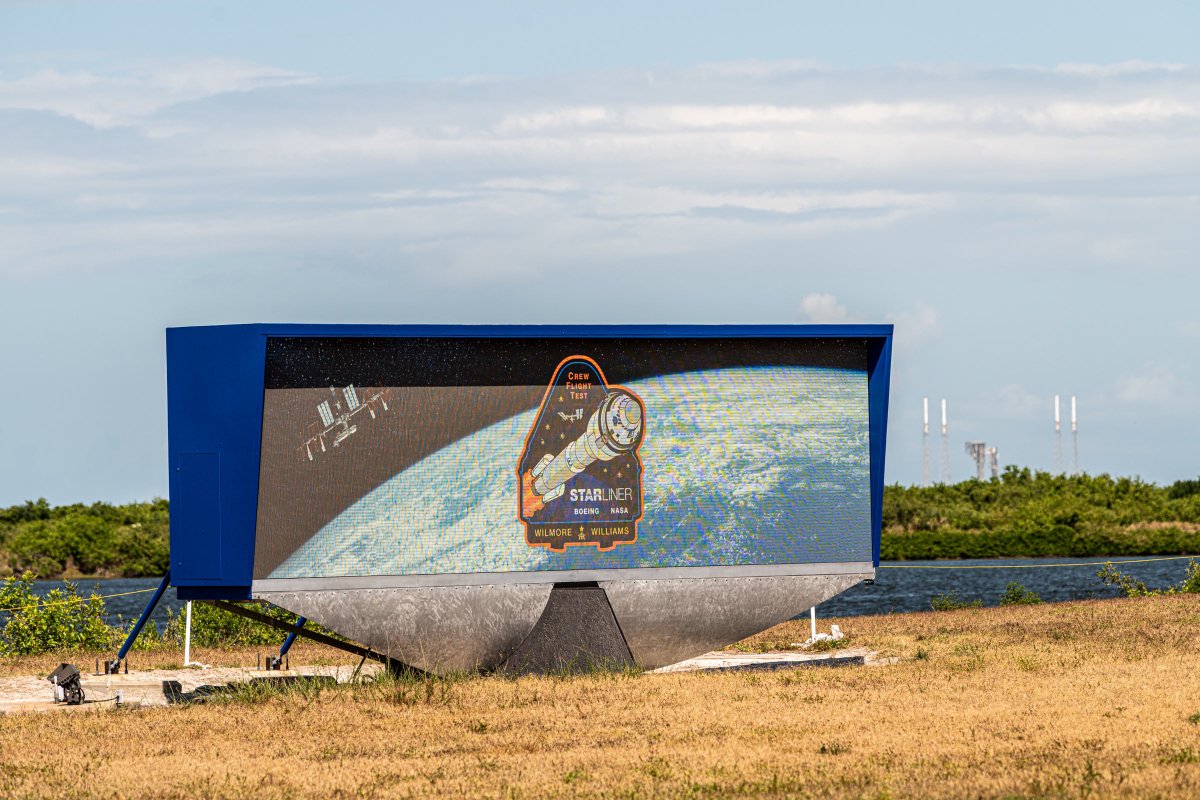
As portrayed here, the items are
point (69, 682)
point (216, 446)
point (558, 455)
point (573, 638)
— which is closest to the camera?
point (216, 446)

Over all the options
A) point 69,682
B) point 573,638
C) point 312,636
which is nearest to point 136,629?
point 69,682

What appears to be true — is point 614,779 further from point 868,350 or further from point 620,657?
point 868,350

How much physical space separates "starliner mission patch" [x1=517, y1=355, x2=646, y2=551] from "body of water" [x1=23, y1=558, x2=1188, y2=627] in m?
20.5

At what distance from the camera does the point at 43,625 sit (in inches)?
1000

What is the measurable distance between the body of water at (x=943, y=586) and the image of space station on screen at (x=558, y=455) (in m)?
19.3

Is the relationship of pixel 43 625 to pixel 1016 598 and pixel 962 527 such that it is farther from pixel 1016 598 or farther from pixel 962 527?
pixel 962 527

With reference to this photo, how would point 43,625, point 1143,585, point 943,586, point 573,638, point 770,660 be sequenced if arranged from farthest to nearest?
point 943,586 → point 1143,585 → point 43,625 → point 770,660 → point 573,638

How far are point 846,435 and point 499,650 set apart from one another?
15.8 ft

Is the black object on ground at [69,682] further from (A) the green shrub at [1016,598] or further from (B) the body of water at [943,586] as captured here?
(B) the body of water at [943,586]

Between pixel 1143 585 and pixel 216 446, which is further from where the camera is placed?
pixel 1143 585

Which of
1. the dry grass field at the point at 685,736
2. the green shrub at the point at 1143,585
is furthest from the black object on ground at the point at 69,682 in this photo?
the green shrub at the point at 1143,585

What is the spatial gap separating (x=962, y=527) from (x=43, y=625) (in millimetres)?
52317

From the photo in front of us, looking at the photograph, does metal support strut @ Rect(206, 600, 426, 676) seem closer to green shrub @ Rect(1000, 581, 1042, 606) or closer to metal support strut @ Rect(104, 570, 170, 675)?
metal support strut @ Rect(104, 570, 170, 675)

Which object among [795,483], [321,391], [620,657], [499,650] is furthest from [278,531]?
[795,483]
